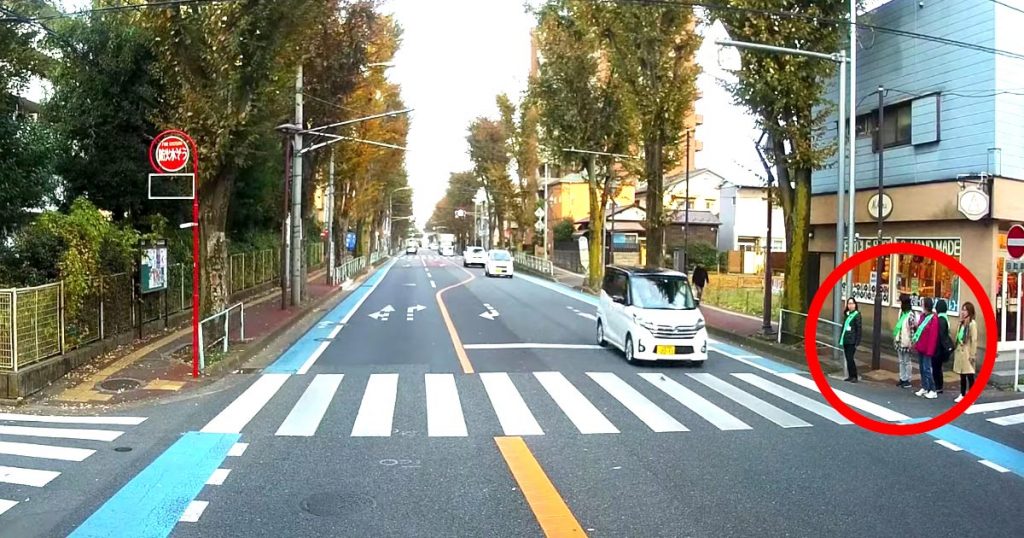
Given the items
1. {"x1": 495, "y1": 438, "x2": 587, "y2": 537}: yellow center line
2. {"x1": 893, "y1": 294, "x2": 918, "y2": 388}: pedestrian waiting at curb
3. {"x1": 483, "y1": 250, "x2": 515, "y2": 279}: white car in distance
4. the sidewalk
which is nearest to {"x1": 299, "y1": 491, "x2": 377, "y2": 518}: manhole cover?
{"x1": 495, "y1": 438, "x2": 587, "y2": 537}: yellow center line

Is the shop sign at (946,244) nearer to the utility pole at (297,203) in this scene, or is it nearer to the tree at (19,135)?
the utility pole at (297,203)

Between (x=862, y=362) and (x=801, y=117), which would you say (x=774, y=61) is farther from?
(x=862, y=362)

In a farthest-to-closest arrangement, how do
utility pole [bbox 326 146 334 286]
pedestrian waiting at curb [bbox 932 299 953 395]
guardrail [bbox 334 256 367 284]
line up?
guardrail [bbox 334 256 367 284] → utility pole [bbox 326 146 334 286] → pedestrian waiting at curb [bbox 932 299 953 395]

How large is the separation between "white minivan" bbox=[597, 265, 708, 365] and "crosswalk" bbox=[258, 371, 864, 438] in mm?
793

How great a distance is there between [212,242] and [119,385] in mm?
4283

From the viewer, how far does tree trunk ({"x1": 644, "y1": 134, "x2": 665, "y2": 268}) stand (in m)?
27.6

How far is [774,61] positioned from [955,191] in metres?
4.85

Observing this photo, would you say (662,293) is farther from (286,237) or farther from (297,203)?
(297,203)

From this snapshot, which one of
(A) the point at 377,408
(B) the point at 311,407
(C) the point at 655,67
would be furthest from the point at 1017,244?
(C) the point at 655,67

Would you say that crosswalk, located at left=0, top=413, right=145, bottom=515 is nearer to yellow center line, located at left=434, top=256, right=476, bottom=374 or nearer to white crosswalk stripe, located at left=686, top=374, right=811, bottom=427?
yellow center line, located at left=434, top=256, right=476, bottom=374

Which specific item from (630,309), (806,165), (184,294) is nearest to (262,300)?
(184,294)

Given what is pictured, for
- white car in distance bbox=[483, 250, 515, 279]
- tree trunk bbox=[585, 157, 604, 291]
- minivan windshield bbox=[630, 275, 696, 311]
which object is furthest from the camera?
white car in distance bbox=[483, 250, 515, 279]

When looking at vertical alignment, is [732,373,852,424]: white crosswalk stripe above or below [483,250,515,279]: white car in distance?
below

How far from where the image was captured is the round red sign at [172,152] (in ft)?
44.8
